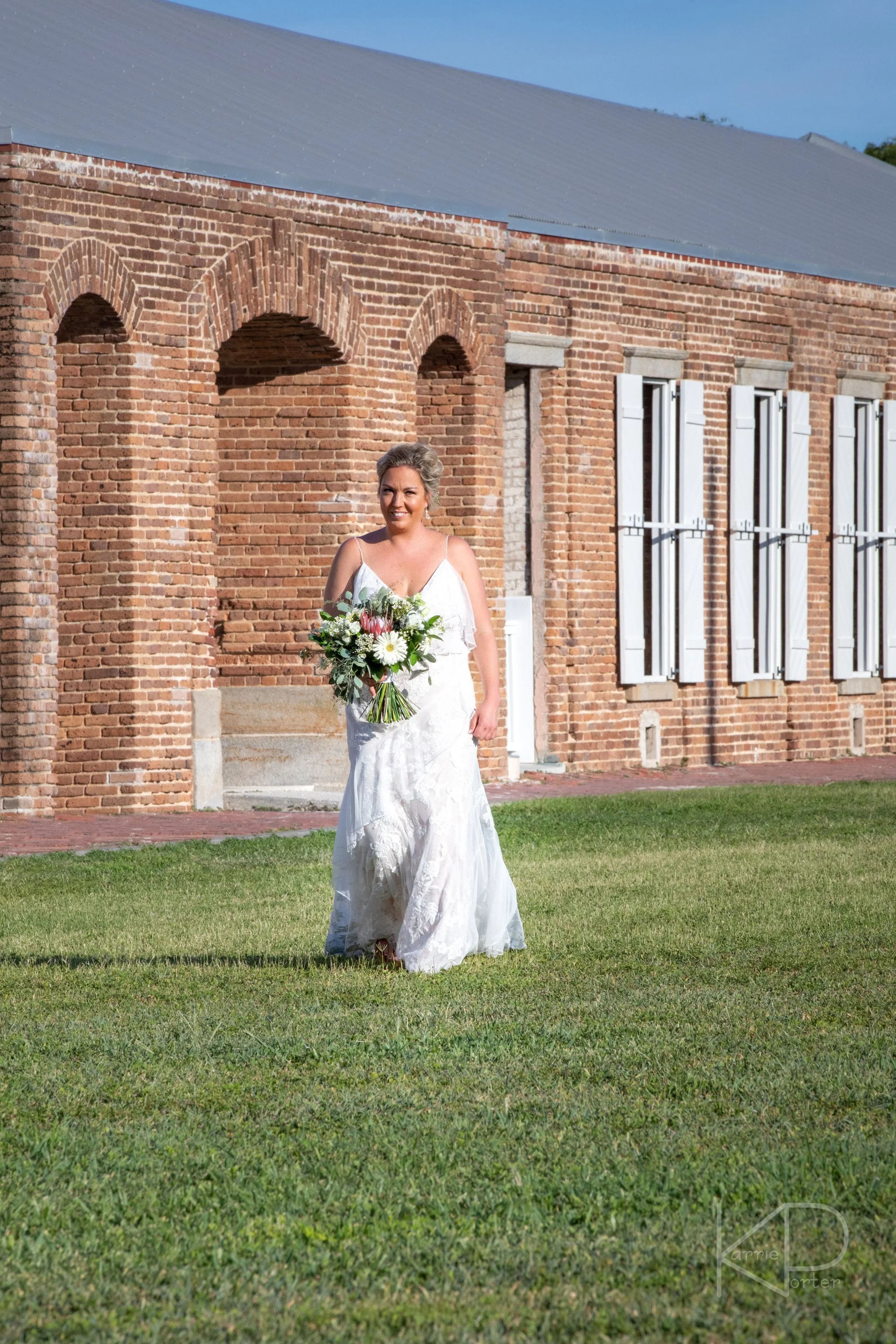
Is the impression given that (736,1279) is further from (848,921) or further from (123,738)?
(123,738)

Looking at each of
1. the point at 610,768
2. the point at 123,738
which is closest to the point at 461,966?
the point at 123,738

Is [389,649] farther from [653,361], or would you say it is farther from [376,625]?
[653,361]

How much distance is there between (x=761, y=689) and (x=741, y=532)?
165 cm

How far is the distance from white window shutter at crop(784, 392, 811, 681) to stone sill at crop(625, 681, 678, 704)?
175 cm

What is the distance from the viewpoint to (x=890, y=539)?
21.1 metres

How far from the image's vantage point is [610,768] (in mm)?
18172

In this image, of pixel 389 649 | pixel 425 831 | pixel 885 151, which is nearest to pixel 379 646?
pixel 389 649

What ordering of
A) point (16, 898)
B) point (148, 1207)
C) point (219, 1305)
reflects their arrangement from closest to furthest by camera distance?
1. point (219, 1305)
2. point (148, 1207)
3. point (16, 898)

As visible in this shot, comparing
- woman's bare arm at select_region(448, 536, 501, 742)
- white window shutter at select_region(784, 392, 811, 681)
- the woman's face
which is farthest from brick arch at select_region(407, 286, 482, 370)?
the woman's face

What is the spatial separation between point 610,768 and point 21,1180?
14266mm

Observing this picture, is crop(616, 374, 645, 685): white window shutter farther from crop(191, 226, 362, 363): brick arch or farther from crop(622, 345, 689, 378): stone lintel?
crop(191, 226, 362, 363): brick arch

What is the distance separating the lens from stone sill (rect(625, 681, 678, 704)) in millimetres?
18344

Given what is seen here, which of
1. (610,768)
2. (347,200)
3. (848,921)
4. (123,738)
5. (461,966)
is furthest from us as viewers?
(610,768)

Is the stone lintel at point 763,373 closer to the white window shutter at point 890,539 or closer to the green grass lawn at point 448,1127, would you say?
the white window shutter at point 890,539
